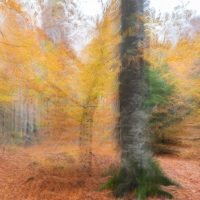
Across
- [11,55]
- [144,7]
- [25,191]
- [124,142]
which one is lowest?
[25,191]

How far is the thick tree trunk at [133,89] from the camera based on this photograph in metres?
4.34

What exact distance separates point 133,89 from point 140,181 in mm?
1838

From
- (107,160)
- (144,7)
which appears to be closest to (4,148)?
(107,160)

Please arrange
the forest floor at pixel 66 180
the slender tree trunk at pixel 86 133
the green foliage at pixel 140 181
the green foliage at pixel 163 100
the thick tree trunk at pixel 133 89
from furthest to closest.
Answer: the green foliage at pixel 163 100 < the slender tree trunk at pixel 86 133 < the forest floor at pixel 66 180 < the thick tree trunk at pixel 133 89 < the green foliage at pixel 140 181

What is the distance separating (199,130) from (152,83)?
8.86 feet

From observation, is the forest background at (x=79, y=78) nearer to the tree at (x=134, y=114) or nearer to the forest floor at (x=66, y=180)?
the forest floor at (x=66, y=180)

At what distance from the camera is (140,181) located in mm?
4152

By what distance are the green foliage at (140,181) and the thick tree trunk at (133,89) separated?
13cm

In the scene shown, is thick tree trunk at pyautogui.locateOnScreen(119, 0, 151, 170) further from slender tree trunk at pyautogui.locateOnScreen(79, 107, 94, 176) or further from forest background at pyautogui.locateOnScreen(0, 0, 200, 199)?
slender tree trunk at pyautogui.locateOnScreen(79, 107, 94, 176)

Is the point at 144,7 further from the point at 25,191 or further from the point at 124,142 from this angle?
the point at 25,191

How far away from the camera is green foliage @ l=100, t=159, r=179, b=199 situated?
3979mm

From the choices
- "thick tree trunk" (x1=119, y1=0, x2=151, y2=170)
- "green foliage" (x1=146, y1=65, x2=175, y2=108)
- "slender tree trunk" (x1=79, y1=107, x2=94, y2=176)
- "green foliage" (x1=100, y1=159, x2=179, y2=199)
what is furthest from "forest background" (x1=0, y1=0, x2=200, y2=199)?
"green foliage" (x1=146, y1=65, x2=175, y2=108)

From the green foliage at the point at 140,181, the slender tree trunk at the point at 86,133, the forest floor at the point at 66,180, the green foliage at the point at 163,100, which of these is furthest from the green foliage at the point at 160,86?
the green foliage at the point at 140,181

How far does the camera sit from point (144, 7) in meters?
4.68
